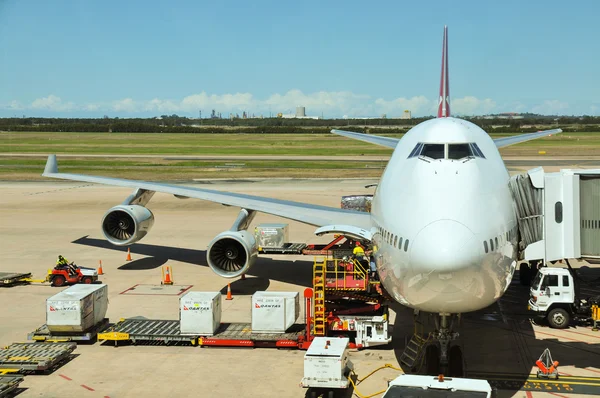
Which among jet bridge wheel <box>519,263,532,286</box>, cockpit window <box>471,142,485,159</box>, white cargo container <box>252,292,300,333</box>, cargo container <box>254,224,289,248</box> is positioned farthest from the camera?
cargo container <box>254,224,289,248</box>

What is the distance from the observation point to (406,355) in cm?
1712

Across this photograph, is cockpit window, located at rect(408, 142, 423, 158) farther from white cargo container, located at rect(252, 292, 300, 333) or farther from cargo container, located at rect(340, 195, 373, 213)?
cargo container, located at rect(340, 195, 373, 213)

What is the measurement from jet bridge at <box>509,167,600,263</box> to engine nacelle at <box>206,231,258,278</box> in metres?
Result: 10.6

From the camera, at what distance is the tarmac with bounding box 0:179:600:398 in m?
16.5

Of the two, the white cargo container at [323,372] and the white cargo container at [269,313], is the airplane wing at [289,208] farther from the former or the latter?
the white cargo container at [323,372]

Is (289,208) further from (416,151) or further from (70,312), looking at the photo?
(416,151)

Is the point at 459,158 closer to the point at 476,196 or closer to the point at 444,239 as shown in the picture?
the point at 476,196

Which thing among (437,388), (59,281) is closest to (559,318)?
(437,388)

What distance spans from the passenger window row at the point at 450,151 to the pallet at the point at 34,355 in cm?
1041

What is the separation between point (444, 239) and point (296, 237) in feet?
79.5

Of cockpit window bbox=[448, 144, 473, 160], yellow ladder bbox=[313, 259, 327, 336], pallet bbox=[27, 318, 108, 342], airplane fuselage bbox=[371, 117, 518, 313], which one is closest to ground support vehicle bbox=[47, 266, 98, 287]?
pallet bbox=[27, 318, 108, 342]

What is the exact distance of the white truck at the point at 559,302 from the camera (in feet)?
69.2

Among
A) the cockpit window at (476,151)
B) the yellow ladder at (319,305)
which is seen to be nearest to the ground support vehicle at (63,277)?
the yellow ladder at (319,305)

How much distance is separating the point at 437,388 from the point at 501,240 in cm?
311
